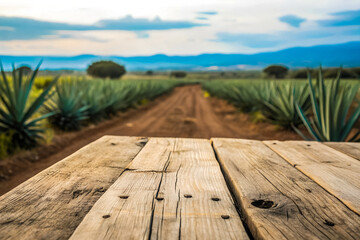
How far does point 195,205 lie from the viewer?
3.22 feet

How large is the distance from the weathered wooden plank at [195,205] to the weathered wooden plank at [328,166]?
0.41m

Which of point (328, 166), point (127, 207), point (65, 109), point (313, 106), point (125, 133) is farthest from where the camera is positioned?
point (125, 133)

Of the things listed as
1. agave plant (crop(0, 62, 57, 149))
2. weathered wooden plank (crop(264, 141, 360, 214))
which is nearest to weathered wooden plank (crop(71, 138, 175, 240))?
weathered wooden plank (crop(264, 141, 360, 214))

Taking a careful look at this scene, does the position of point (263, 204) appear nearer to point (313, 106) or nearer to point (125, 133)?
point (313, 106)

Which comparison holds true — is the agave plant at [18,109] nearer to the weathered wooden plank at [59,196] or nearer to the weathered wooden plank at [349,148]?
the weathered wooden plank at [59,196]

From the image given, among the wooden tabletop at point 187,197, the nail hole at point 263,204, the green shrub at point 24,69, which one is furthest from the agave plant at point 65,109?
the nail hole at point 263,204

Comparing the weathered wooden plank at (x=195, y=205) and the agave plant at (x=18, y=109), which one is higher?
the weathered wooden plank at (x=195, y=205)

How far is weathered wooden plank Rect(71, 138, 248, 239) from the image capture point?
0.81 meters

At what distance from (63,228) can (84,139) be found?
23.0ft

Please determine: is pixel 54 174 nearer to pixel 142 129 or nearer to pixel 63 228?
pixel 63 228

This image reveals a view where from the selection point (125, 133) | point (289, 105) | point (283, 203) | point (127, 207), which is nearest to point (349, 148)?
point (283, 203)

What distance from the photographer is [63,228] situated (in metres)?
0.85

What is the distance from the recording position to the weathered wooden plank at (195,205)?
821 mm

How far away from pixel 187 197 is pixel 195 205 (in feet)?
0.20
